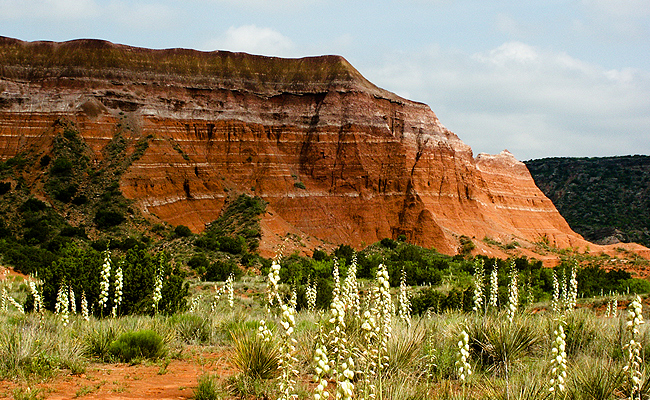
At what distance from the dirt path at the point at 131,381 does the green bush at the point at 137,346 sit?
24cm

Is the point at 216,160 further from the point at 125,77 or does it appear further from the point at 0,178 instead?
the point at 0,178

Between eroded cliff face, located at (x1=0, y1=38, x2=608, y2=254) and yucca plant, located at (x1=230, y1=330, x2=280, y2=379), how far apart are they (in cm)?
4345

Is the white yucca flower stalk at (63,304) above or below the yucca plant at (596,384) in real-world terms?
below

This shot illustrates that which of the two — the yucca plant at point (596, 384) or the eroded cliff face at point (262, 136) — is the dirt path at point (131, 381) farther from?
the eroded cliff face at point (262, 136)

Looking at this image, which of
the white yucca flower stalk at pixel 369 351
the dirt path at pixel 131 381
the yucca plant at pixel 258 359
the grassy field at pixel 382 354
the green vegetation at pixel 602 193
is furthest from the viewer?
the green vegetation at pixel 602 193

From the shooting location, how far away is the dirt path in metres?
7.30

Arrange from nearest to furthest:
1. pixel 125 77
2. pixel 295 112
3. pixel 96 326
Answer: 1. pixel 96 326
2. pixel 125 77
3. pixel 295 112

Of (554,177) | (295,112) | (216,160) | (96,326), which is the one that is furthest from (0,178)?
(554,177)

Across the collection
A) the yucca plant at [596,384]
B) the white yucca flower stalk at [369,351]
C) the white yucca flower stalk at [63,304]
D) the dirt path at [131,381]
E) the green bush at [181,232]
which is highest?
the white yucca flower stalk at [369,351]

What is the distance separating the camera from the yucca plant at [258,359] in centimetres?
775

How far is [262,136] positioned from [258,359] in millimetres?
56812

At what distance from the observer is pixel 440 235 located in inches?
2255

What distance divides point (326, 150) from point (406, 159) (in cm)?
968

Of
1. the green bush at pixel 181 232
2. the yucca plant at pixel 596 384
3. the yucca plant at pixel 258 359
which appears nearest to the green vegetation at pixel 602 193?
the green bush at pixel 181 232
